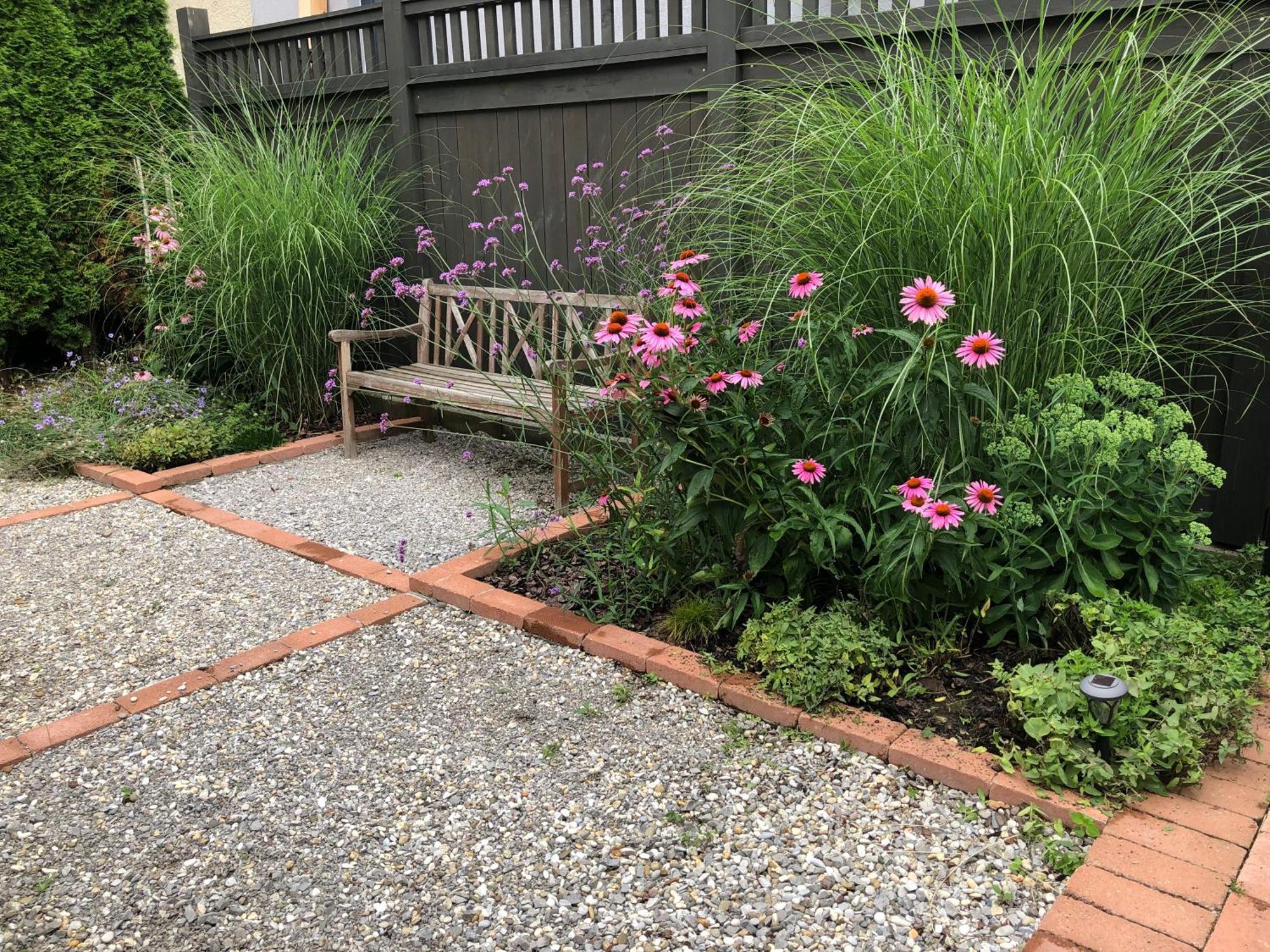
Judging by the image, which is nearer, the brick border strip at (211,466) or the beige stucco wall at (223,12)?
the brick border strip at (211,466)

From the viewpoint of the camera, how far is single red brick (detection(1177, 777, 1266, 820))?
1.94m

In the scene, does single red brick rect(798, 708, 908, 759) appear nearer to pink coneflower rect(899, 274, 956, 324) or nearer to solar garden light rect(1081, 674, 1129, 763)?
solar garden light rect(1081, 674, 1129, 763)

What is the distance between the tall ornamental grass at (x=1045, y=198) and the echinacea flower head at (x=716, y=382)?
288 mm

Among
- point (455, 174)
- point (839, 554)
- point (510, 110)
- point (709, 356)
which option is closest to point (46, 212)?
point (455, 174)

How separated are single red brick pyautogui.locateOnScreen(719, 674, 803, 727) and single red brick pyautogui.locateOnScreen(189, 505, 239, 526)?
2409 millimetres

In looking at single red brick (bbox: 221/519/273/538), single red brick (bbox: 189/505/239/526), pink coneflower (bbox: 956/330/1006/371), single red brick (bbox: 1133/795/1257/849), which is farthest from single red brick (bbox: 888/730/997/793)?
single red brick (bbox: 189/505/239/526)

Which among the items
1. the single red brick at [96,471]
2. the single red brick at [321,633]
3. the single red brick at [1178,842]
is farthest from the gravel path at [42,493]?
the single red brick at [1178,842]

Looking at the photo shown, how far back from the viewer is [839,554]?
2502mm

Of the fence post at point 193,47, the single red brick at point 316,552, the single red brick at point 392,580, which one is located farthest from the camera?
the fence post at point 193,47

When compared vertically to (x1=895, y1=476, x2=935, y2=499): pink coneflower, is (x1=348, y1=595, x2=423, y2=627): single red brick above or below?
below

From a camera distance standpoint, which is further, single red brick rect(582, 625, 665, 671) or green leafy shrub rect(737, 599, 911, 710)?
single red brick rect(582, 625, 665, 671)

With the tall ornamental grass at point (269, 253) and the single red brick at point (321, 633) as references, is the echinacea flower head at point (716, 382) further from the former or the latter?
the tall ornamental grass at point (269, 253)

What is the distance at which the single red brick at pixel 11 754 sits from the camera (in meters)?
2.28

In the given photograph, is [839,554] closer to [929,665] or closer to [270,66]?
[929,665]
